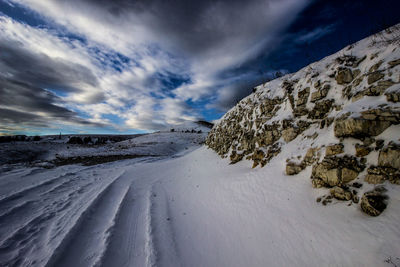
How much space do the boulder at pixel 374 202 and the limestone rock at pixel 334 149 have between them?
1638 millimetres

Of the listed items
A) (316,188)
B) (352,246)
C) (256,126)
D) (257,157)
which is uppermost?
(256,126)

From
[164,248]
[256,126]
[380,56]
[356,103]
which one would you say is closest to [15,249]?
[164,248]

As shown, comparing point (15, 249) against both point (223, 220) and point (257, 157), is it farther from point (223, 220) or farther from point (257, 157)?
point (257, 157)

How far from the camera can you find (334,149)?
17.8 ft

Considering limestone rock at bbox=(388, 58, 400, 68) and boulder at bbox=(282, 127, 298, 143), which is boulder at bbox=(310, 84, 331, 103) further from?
limestone rock at bbox=(388, 58, 400, 68)

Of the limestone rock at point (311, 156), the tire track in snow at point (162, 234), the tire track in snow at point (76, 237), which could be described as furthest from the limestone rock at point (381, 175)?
the tire track in snow at point (76, 237)

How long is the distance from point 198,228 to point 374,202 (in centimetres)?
500

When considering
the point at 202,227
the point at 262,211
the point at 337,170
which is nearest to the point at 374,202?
the point at 337,170

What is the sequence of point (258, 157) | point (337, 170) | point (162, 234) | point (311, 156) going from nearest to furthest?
point (337, 170) → point (162, 234) → point (311, 156) → point (258, 157)

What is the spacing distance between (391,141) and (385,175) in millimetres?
1022

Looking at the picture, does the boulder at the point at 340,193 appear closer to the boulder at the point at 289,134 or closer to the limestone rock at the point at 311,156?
the limestone rock at the point at 311,156

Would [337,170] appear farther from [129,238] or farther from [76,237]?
[76,237]

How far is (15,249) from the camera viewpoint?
3.97 metres

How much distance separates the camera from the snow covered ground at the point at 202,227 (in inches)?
143
